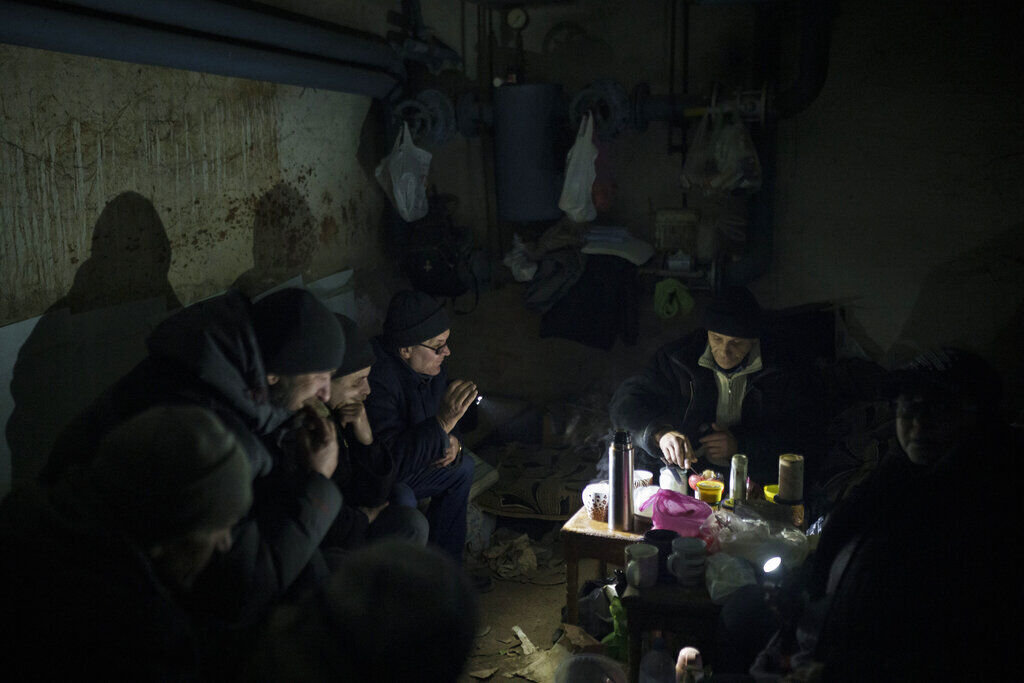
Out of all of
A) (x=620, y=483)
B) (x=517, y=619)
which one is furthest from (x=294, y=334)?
(x=517, y=619)

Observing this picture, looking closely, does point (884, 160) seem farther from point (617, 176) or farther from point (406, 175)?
point (406, 175)

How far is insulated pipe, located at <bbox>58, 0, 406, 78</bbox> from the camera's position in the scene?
3.43 meters

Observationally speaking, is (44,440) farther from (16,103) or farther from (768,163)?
(768,163)

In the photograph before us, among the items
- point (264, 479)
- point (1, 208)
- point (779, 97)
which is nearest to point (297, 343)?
point (264, 479)

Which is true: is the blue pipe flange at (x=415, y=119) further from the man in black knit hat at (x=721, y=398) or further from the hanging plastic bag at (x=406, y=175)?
the man in black knit hat at (x=721, y=398)

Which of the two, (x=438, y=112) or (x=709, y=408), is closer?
(x=709, y=408)

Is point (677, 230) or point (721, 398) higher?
point (677, 230)

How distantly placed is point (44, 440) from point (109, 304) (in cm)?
66

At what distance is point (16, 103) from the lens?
3.11 meters

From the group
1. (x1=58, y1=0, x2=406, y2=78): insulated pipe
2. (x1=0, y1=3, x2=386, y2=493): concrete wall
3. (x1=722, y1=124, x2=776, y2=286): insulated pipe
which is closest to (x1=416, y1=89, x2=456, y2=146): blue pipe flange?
(x1=58, y1=0, x2=406, y2=78): insulated pipe

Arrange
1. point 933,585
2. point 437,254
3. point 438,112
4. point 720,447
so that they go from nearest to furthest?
point 933,585
point 720,447
point 438,112
point 437,254

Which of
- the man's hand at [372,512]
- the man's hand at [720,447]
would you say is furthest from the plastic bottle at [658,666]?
the man's hand at [372,512]

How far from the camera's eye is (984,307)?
5.14 metres

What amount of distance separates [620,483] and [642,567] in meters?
0.48
